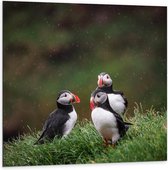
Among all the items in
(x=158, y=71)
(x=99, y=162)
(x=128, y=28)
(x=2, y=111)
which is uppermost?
(x=128, y=28)

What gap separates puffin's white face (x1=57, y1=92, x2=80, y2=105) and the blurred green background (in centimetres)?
3

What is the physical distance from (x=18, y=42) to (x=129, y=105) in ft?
2.72

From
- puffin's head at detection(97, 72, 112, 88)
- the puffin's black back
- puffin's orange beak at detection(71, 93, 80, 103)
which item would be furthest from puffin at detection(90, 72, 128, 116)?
the puffin's black back

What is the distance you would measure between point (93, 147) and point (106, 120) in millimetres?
190

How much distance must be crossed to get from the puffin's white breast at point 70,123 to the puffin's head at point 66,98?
7 centimetres

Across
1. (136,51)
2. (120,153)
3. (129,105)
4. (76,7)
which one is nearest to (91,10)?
(76,7)

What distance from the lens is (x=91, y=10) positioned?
152 inches

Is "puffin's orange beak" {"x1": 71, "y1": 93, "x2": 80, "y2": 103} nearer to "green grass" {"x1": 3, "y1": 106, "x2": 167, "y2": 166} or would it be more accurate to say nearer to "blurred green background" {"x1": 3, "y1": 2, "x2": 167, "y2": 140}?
"blurred green background" {"x1": 3, "y1": 2, "x2": 167, "y2": 140}

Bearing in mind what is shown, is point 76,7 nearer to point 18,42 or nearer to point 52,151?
point 18,42

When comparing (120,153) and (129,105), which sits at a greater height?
(129,105)

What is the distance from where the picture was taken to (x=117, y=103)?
388 centimetres

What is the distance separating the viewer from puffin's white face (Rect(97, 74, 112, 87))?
3.87 m

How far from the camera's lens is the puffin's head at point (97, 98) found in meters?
3.82

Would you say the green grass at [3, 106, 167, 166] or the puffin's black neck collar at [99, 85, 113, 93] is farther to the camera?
the puffin's black neck collar at [99, 85, 113, 93]
